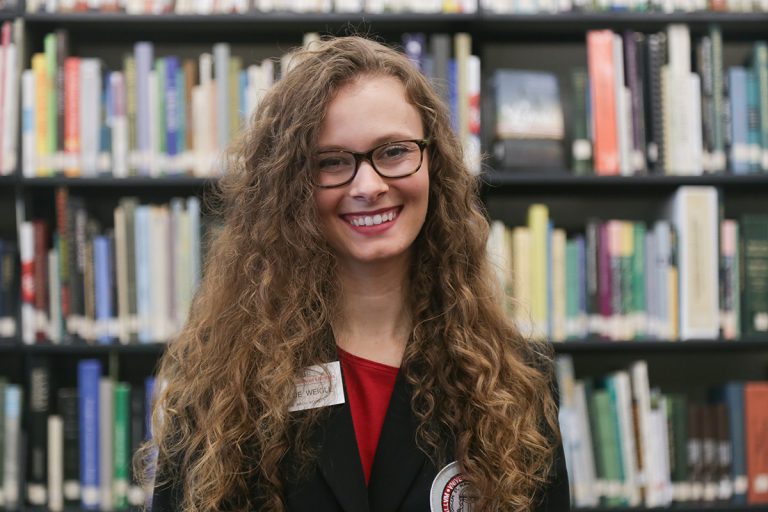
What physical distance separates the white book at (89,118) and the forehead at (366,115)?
142 cm

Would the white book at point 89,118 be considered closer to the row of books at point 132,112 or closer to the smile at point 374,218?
the row of books at point 132,112

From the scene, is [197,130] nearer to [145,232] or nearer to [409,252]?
[145,232]

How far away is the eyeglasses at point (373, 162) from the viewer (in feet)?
4.17

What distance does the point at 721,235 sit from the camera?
8.27 feet

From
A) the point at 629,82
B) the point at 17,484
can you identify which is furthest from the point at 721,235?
the point at 17,484

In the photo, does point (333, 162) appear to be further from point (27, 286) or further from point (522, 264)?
point (27, 286)

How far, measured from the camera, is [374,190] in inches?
49.1

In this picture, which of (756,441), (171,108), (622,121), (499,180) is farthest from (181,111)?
(756,441)

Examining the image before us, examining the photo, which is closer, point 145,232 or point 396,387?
point 396,387

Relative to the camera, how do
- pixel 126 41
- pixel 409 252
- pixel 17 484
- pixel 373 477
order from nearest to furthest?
pixel 373 477 < pixel 409 252 < pixel 17 484 < pixel 126 41

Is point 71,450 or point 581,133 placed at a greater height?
point 581,133

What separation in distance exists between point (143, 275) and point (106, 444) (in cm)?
49

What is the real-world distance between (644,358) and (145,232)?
163cm

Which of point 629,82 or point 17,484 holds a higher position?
point 629,82
